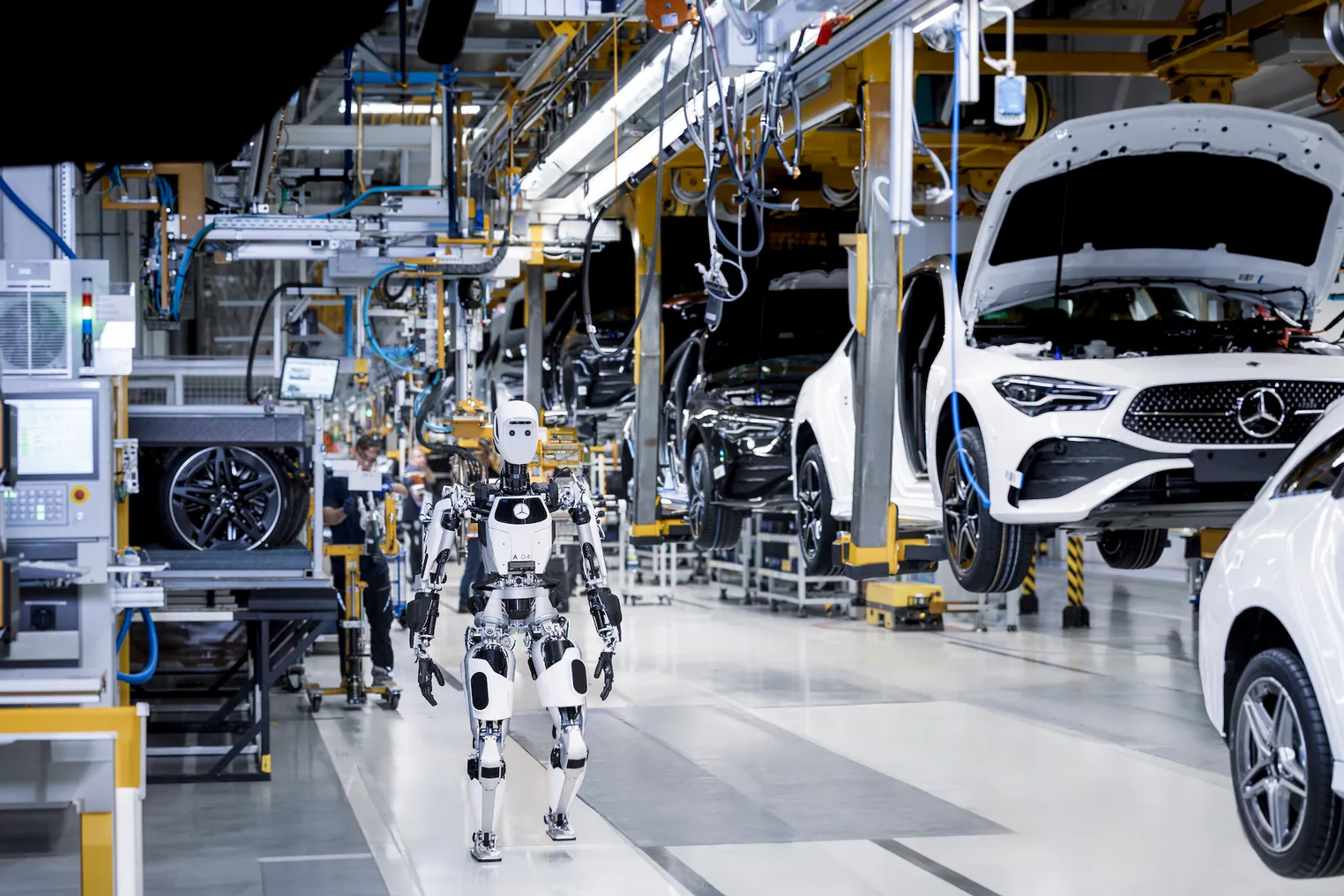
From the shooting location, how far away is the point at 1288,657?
4555 mm

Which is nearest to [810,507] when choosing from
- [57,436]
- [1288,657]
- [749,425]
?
[749,425]

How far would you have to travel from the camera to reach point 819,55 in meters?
6.76

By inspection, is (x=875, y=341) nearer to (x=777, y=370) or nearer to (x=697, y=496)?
(x=777, y=370)

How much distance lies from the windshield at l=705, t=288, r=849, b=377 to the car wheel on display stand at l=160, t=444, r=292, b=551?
3465 millimetres

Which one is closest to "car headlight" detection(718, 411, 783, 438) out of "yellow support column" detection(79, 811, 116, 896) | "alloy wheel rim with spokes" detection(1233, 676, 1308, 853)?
"alloy wheel rim with spokes" detection(1233, 676, 1308, 853)

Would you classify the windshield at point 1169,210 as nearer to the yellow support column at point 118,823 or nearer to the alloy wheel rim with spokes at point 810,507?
the alloy wheel rim with spokes at point 810,507

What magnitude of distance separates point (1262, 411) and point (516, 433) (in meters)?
3.21

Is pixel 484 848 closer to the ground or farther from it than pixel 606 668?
closer to the ground

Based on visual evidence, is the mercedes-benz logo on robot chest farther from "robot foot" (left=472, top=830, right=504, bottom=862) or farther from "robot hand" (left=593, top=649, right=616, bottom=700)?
"robot foot" (left=472, top=830, right=504, bottom=862)

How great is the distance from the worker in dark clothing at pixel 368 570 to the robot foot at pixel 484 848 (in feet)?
14.4

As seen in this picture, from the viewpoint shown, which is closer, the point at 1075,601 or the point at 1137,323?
the point at 1137,323

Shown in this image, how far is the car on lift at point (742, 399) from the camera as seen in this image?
1059cm

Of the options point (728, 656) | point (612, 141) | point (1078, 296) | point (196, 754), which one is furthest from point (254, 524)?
point (728, 656)

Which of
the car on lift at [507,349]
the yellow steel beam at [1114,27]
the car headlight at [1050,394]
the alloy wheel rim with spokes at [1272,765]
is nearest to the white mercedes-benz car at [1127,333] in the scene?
the car headlight at [1050,394]
